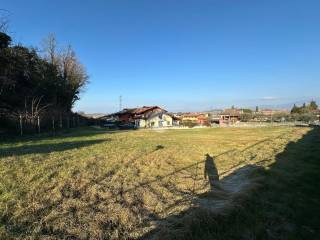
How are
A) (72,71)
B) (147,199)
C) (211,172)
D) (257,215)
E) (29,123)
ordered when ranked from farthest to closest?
(72,71) → (29,123) → (211,172) → (147,199) → (257,215)

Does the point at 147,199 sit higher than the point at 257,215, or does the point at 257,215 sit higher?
the point at 147,199

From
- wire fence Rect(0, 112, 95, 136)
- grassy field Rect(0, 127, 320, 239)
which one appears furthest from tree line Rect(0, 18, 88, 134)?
grassy field Rect(0, 127, 320, 239)

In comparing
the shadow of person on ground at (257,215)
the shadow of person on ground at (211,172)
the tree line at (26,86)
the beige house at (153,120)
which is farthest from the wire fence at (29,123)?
the beige house at (153,120)

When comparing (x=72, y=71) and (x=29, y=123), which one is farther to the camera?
(x=72, y=71)

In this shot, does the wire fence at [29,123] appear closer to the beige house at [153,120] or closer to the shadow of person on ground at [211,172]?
the shadow of person on ground at [211,172]

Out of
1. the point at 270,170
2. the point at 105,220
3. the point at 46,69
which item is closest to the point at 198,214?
the point at 105,220

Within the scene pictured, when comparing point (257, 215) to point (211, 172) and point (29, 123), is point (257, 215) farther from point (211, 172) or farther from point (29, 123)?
point (29, 123)

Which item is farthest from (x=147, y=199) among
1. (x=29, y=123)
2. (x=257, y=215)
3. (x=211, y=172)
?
Result: (x=29, y=123)

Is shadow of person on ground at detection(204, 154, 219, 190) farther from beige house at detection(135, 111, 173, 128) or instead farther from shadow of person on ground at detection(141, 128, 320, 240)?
beige house at detection(135, 111, 173, 128)

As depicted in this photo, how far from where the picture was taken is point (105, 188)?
7.01 meters

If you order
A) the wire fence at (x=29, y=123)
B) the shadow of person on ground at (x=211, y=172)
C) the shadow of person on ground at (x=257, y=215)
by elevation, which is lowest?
the shadow of person on ground at (x=257, y=215)

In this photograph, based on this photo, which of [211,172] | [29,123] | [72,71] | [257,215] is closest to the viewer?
[257,215]

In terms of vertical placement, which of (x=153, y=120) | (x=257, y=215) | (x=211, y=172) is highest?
(x=153, y=120)

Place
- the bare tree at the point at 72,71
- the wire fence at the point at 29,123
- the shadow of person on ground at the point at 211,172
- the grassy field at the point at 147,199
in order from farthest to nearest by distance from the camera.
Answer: the bare tree at the point at 72,71
the wire fence at the point at 29,123
the shadow of person on ground at the point at 211,172
the grassy field at the point at 147,199
